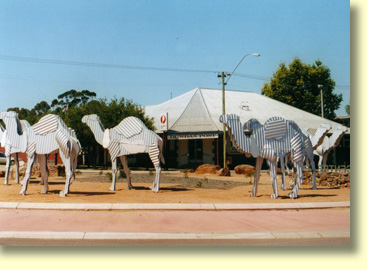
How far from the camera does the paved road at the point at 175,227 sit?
8781mm

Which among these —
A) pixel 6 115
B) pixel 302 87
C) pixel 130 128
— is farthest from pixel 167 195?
pixel 302 87

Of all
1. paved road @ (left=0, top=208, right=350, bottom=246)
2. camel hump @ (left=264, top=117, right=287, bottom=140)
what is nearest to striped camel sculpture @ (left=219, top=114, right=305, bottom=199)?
camel hump @ (left=264, top=117, right=287, bottom=140)

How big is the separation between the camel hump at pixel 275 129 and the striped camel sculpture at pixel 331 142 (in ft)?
22.8

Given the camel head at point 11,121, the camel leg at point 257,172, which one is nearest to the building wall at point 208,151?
the camel leg at point 257,172

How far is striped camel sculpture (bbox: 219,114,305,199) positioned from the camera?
13.5m

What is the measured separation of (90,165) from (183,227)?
2817cm

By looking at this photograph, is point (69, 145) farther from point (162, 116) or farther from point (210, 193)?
point (162, 116)

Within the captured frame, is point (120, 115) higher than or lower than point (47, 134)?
higher

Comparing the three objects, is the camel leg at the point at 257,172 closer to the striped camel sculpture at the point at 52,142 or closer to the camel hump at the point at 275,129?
the camel hump at the point at 275,129

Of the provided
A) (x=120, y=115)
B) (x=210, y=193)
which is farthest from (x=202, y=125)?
(x=210, y=193)

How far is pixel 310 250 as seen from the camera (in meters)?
8.21

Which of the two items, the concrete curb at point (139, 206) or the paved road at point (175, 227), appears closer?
the paved road at point (175, 227)

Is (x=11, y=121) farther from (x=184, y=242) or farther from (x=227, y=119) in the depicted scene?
(x=184, y=242)

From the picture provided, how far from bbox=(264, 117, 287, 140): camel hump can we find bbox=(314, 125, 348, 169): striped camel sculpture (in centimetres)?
695
